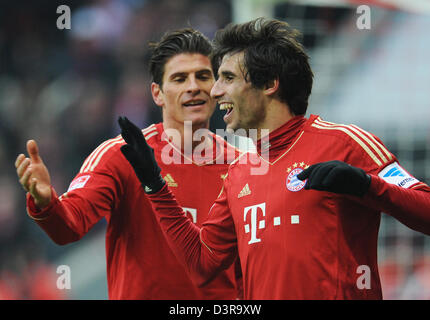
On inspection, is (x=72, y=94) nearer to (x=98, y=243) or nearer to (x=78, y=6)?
(x=78, y=6)

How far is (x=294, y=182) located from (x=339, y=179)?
41cm

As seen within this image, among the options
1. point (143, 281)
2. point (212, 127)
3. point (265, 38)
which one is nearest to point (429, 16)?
point (212, 127)

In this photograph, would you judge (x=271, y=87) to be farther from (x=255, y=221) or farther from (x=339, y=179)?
(x=339, y=179)

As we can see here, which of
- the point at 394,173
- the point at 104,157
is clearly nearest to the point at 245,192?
the point at 394,173

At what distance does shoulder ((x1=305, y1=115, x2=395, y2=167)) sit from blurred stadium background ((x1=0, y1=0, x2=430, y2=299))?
365cm

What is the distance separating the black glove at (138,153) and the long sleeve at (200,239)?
0.14 metres

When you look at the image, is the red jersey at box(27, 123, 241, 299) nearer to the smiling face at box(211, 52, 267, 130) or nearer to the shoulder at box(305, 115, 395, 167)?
the smiling face at box(211, 52, 267, 130)

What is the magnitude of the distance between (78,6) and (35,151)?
6731 millimetres

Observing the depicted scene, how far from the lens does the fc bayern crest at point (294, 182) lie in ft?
9.39

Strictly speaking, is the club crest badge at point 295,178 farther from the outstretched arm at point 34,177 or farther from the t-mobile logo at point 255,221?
the outstretched arm at point 34,177

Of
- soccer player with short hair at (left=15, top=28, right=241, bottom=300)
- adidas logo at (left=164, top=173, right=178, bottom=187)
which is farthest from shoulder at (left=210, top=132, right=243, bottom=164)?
adidas logo at (left=164, top=173, right=178, bottom=187)

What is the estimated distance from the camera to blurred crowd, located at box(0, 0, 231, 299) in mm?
8391

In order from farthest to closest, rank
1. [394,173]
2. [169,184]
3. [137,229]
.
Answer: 1. [169,184]
2. [137,229]
3. [394,173]

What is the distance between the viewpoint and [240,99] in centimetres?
326
